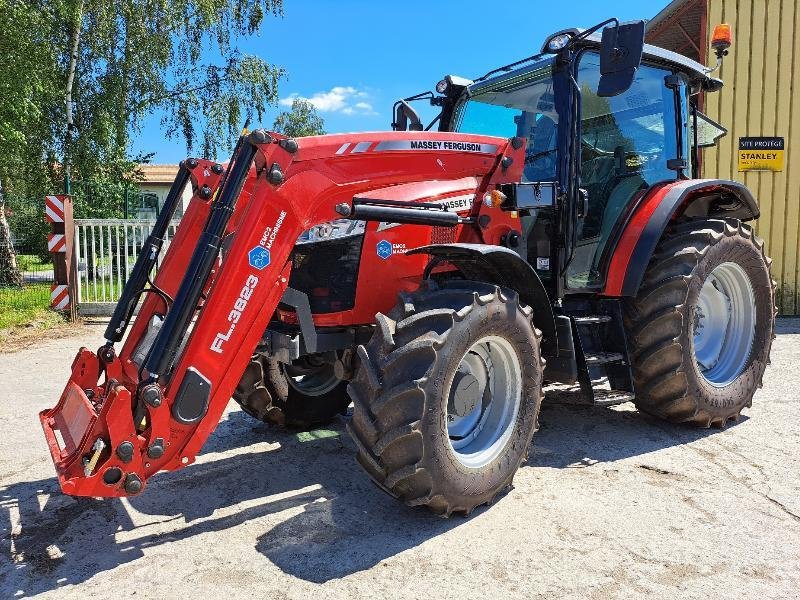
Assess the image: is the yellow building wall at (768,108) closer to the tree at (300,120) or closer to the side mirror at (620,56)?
the side mirror at (620,56)

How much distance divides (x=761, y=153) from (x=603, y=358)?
7364mm

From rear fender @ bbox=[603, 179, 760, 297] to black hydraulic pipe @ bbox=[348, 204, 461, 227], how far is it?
127 centimetres

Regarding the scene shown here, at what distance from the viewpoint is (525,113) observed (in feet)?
14.7

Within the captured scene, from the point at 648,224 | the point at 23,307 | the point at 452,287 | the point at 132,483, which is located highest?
the point at 648,224

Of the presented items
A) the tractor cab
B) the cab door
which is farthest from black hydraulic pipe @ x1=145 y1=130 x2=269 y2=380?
the cab door

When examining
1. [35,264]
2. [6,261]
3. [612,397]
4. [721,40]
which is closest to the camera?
[612,397]

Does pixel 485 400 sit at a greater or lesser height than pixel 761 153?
lesser

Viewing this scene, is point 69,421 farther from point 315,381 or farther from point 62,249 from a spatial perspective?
point 62,249

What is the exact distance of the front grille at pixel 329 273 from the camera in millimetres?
3568

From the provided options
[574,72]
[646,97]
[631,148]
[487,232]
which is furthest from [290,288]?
[646,97]

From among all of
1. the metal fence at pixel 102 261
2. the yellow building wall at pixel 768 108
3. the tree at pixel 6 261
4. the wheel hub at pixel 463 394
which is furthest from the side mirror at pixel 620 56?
the tree at pixel 6 261

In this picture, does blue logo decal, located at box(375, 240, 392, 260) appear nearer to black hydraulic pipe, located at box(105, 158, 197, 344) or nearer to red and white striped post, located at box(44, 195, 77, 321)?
black hydraulic pipe, located at box(105, 158, 197, 344)

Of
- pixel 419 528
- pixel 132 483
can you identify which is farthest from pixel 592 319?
pixel 132 483

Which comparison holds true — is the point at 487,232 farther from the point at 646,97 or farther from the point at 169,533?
the point at 169,533
